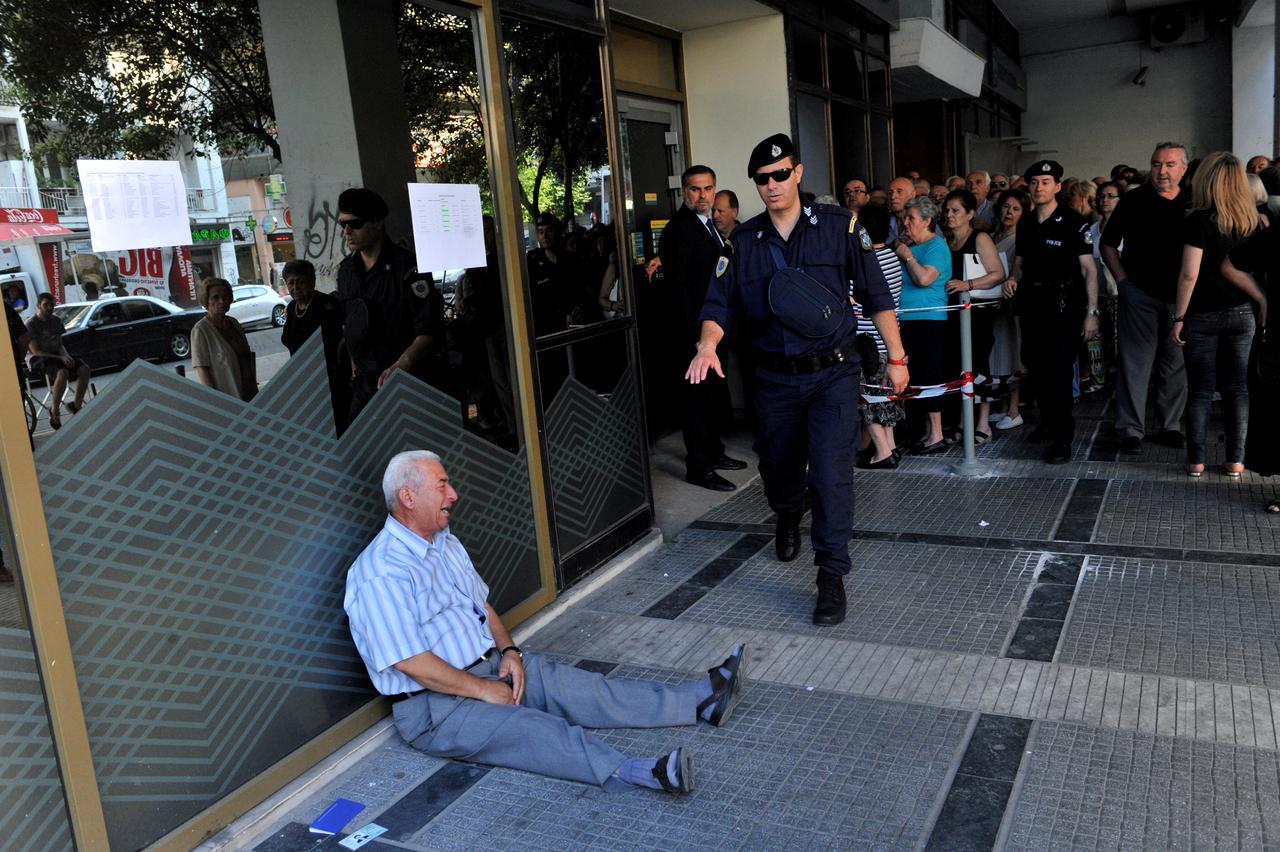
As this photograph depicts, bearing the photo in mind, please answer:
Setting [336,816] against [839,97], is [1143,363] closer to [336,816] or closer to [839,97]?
[839,97]

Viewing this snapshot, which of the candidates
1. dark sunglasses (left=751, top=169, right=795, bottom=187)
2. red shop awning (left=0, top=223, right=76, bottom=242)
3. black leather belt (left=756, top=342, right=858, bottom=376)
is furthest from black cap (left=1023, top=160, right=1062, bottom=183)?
red shop awning (left=0, top=223, right=76, bottom=242)

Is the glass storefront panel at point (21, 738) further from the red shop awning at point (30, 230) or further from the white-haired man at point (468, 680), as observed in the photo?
the white-haired man at point (468, 680)

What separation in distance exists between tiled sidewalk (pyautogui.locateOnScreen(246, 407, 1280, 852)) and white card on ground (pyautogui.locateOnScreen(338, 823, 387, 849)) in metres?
0.03

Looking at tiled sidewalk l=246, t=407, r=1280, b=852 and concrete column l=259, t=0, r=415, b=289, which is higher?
concrete column l=259, t=0, r=415, b=289

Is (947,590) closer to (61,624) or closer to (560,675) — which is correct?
(560,675)

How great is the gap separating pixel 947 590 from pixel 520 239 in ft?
7.72

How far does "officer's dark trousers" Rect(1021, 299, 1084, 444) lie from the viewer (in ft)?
20.1

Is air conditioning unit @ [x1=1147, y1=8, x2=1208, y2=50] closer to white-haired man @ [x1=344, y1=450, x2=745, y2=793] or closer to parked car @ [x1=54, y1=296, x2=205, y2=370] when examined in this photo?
white-haired man @ [x1=344, y1=450, x2=745, y2=793]

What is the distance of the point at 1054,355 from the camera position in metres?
6.19

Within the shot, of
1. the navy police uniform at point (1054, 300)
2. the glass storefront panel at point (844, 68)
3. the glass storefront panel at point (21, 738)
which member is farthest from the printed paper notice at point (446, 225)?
the glass storefront panel at point (844, 68)

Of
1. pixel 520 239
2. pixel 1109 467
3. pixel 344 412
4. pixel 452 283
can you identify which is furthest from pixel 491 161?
pixel 1109 467

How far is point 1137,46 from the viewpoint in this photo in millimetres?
21453

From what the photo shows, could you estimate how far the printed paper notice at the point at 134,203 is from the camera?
102 inches

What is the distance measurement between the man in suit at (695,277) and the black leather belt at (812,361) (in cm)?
182
